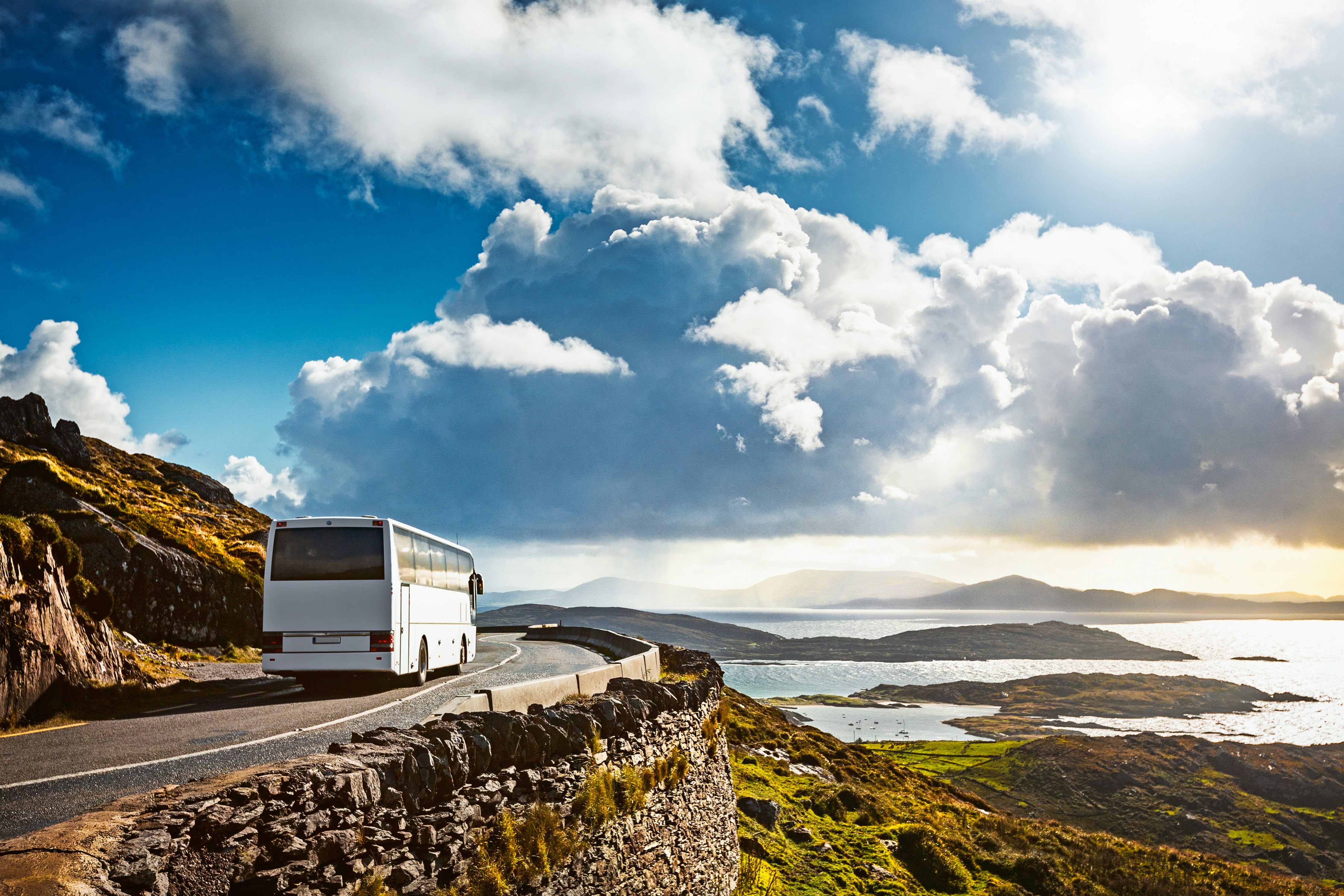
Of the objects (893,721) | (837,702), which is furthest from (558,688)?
(837,702)

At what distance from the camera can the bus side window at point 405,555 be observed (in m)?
18.5

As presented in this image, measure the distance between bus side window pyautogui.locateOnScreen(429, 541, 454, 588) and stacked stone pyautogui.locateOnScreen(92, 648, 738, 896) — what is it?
10820 millimetres

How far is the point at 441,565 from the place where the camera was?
2312cm

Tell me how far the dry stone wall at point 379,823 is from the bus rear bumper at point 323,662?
24.0 ft

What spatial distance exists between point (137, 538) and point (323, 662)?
36.5 ft

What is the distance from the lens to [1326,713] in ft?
605

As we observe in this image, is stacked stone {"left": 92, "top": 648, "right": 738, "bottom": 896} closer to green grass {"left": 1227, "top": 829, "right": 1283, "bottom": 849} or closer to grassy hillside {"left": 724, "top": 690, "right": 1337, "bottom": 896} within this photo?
grassy hillside {"left": 724, "top": 690, "right": 1337, "bottom": 896}

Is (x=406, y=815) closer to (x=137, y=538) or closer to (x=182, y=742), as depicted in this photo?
(x=182, y=742)

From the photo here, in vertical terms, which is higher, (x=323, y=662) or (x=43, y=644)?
(x=43, y=644)

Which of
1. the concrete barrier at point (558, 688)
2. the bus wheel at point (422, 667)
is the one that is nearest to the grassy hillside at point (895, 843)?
the concrete barrier at point (558, 688)

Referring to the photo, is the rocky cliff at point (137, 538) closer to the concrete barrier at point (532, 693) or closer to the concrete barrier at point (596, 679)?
the concrete barrier at point (596, 679)

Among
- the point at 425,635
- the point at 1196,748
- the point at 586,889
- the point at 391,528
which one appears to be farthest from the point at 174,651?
the point at 1196,748

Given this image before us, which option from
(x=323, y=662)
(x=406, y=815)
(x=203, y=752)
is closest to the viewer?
(x=406, y=815)

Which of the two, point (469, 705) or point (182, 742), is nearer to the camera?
point (469, 705)
